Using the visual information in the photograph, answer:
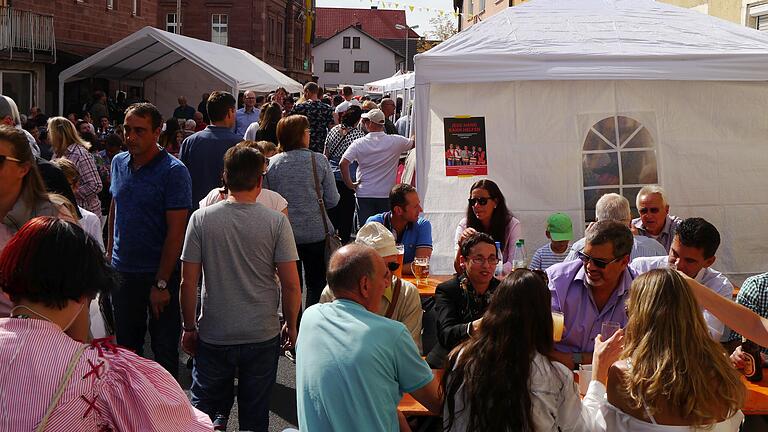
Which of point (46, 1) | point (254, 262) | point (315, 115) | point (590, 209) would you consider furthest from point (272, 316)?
point (46, 1)

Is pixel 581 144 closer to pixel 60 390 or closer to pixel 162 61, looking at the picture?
pixel 60 390

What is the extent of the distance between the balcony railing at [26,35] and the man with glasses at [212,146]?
18751 millimetres

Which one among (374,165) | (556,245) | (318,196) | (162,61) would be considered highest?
(162,61)

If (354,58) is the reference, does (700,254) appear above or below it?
below

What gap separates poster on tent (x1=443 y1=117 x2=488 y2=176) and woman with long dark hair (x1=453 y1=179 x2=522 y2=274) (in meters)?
1.64

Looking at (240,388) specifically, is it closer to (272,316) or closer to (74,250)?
(272,316)

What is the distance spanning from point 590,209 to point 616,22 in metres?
1.81

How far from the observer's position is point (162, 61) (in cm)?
2414

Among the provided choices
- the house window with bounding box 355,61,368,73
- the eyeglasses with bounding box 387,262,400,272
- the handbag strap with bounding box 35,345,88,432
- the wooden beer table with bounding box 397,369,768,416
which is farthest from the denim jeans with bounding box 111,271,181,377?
the house window with bounding box 355,61,368,73

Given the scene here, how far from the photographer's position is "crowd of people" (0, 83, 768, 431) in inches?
88.8

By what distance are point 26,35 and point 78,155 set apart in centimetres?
1908

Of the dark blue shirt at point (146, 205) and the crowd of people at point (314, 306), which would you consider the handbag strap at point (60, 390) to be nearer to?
the crowd of people at point (314, 306)

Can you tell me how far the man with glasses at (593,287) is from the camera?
4.46 meters

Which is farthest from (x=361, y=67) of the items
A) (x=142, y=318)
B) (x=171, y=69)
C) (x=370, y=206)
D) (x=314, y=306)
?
(x=314, y=306)
